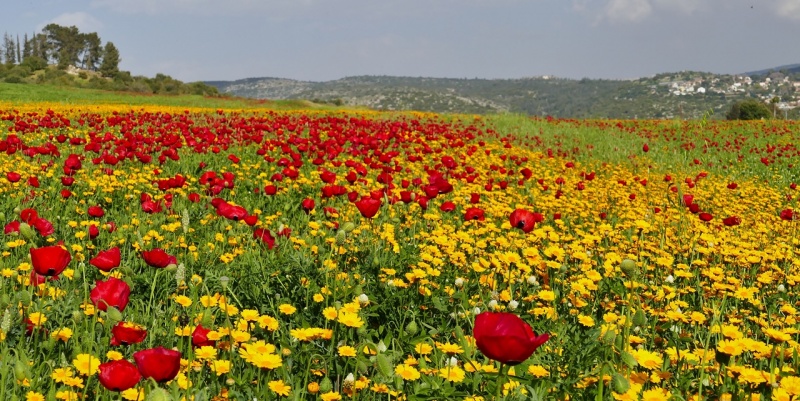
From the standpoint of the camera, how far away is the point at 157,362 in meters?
1.46

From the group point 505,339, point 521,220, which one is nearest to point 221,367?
point 505,339

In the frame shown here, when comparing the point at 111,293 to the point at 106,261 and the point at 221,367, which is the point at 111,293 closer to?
the point at 106,261

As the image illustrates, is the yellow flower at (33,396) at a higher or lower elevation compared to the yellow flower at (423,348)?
lower

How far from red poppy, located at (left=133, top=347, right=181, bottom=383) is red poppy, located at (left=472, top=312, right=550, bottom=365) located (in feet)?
2.54

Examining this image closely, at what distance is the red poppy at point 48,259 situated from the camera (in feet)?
6.83

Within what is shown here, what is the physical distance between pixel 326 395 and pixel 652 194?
717cm

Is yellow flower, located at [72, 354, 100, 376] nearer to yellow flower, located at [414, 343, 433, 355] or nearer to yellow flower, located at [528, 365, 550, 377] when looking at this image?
yellow flower, located at [414, 343, 433, 355]

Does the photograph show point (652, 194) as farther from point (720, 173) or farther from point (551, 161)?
point (720, 173)

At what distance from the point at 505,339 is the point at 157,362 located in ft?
2.84

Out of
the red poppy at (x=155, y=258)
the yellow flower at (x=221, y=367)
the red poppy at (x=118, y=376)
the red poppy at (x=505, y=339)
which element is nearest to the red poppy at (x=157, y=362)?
the red poppy at (x=118, y=376)

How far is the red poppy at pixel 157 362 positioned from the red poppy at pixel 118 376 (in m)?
0.13

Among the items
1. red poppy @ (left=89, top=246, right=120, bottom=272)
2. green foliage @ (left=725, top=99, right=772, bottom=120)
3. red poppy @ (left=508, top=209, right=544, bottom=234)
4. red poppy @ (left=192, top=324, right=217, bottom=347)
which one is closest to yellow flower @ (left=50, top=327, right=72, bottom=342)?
red poppy @ (left=89, top=246, right=120, bottom=272)

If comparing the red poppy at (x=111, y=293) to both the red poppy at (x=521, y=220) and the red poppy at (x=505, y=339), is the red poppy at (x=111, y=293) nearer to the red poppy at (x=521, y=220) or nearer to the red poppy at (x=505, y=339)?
the red poppy at (x=505, y=339)

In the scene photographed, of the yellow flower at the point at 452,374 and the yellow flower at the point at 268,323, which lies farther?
the yellow flower at the point at 268,323
